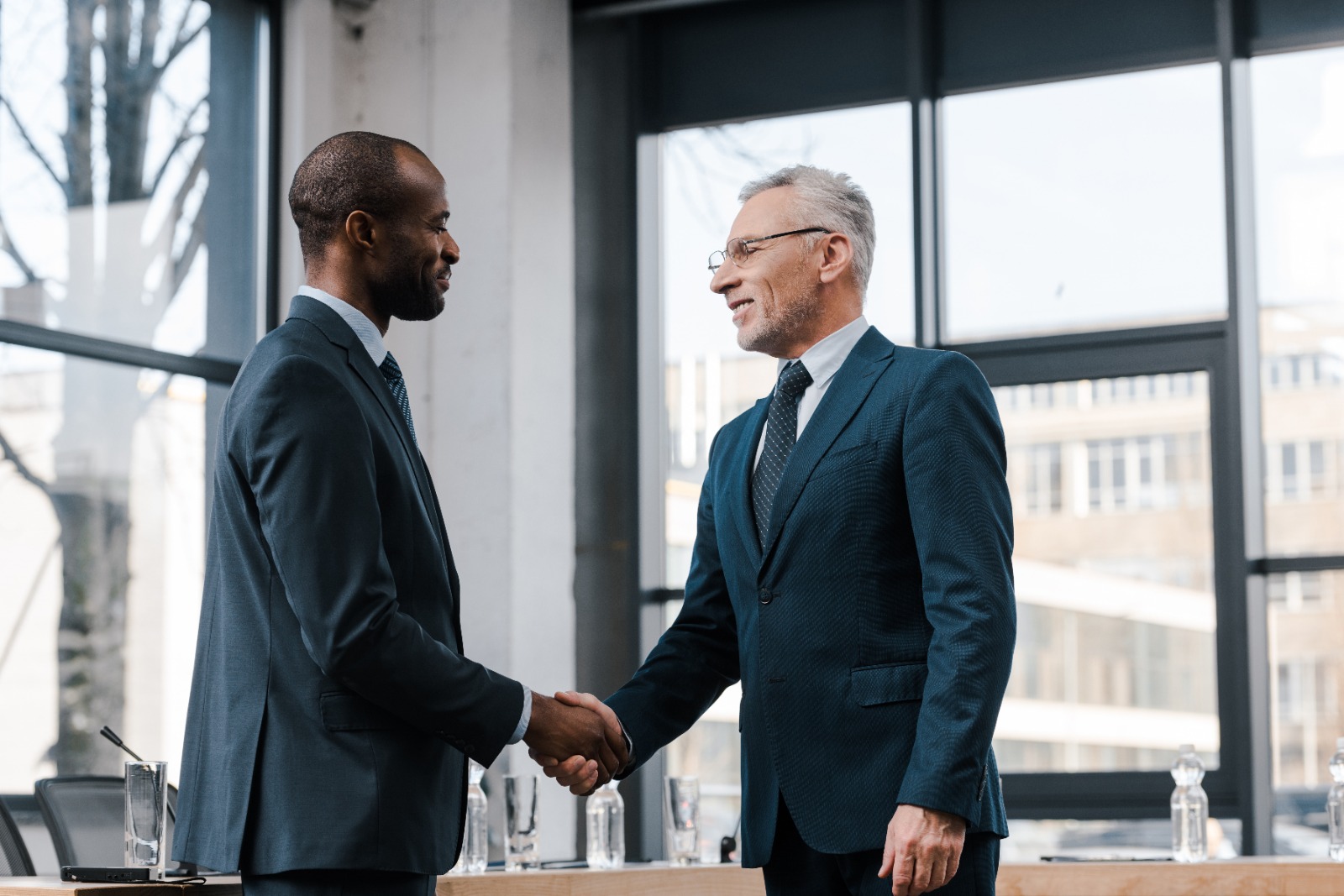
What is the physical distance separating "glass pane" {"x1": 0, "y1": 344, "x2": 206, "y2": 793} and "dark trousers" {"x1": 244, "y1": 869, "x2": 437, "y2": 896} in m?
2.85

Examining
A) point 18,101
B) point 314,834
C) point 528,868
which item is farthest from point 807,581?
point 18,101

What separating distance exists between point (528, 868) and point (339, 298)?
153cm

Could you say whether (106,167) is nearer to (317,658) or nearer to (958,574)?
(317,658)

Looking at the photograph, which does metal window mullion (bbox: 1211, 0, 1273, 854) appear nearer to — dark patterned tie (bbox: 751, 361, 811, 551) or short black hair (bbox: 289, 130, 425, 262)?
dark patterned tie (bbox: 751, 361, 811, 551)

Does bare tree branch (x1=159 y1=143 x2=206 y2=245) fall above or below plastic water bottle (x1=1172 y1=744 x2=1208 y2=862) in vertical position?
above

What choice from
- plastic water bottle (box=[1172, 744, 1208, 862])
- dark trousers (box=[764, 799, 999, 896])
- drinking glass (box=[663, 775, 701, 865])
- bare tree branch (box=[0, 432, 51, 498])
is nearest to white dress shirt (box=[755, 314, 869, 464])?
dark trousers (box=[764, 799, 999, 896])

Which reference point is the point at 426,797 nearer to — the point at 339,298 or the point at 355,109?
the point at 339,298

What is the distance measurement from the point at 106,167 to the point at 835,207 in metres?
3.12

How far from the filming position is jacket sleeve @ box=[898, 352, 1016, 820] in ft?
6.55

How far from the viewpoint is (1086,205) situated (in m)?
5.41

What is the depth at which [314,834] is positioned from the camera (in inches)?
75.0

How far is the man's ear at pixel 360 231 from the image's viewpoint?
2207 mm

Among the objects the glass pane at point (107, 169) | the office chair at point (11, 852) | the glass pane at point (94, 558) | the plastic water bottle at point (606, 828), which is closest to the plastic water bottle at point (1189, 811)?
the plastic water bottle at point (606, 828)

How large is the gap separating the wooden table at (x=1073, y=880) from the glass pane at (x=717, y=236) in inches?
98.1
